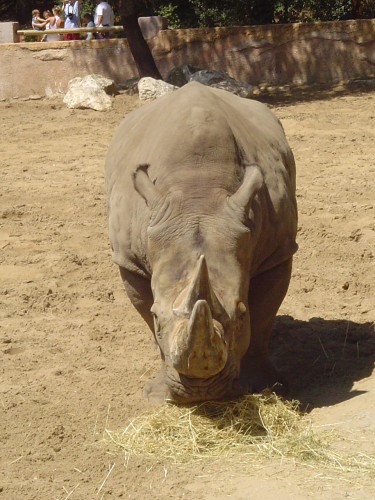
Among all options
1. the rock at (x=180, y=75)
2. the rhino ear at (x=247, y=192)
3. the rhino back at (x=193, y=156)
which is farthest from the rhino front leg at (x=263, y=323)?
the rock at (x=180, y=75)

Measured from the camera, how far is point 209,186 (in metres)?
5.19

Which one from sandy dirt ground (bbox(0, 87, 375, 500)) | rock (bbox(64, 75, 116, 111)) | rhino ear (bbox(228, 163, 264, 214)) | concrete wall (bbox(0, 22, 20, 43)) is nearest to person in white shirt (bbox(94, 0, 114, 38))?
concrete wall (bbox(0, 22, 20, 43))

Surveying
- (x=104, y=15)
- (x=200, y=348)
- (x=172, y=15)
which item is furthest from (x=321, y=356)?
(x=172, y=15)

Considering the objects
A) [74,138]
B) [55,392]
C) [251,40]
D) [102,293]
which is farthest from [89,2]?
[55,392]

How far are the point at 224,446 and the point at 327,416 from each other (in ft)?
2.23

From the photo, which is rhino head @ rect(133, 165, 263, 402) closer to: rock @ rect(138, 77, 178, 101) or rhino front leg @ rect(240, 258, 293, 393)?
rhino front leg @ rect(240, 258, 293, 393)

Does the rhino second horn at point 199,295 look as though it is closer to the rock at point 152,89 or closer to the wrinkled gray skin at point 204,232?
the wrinkled gray skin at point 204,232

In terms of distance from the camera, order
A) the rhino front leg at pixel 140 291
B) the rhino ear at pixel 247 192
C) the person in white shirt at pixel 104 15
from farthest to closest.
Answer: the person in white shirt at pixel 104 15 → the rhino front leg at pixel 140 291 → the rhino ear at pixel 247 192

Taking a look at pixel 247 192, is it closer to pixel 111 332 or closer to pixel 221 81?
pixel 111 332

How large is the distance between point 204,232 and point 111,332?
2.26m

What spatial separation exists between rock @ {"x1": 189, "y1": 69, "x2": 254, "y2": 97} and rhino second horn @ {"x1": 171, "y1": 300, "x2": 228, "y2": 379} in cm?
1040

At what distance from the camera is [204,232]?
16.3 ft

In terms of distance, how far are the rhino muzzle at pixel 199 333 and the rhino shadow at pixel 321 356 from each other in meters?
1.14

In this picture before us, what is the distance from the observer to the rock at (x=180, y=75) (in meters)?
15.1
